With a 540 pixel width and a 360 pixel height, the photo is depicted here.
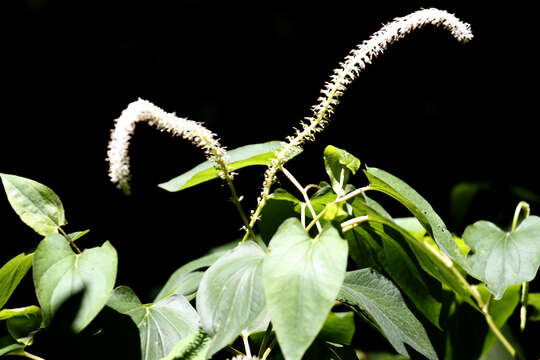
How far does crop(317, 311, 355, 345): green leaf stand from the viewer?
0.89 m

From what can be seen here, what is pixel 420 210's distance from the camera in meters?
0.68

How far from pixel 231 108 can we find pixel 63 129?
0.52 meters

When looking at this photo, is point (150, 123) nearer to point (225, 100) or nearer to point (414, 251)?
point (414, 251)

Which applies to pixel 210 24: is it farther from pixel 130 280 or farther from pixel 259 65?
pixel 130 280

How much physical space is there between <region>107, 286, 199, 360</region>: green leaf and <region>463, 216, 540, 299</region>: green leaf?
1.38 ft

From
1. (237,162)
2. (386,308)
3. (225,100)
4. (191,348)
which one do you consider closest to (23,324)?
(191,348)

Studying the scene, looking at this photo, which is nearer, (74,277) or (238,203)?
(74,277)

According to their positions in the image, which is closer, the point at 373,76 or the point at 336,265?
the point at 336,265

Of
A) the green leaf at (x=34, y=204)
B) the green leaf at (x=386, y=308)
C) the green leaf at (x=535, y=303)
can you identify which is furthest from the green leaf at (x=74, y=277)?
the green leaf at (x=535, y=303)

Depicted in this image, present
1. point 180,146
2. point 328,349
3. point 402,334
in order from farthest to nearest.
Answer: point 180,146
point 328,349
point 402,334

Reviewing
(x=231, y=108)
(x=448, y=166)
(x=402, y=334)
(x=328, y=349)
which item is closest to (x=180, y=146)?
(x=231, y=108)

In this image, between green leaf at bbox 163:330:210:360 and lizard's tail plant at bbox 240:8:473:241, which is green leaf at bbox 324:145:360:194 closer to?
lizard's tail plant at bbox 240:8:473:241

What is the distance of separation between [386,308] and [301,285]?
22cm

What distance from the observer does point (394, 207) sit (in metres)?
1.62
